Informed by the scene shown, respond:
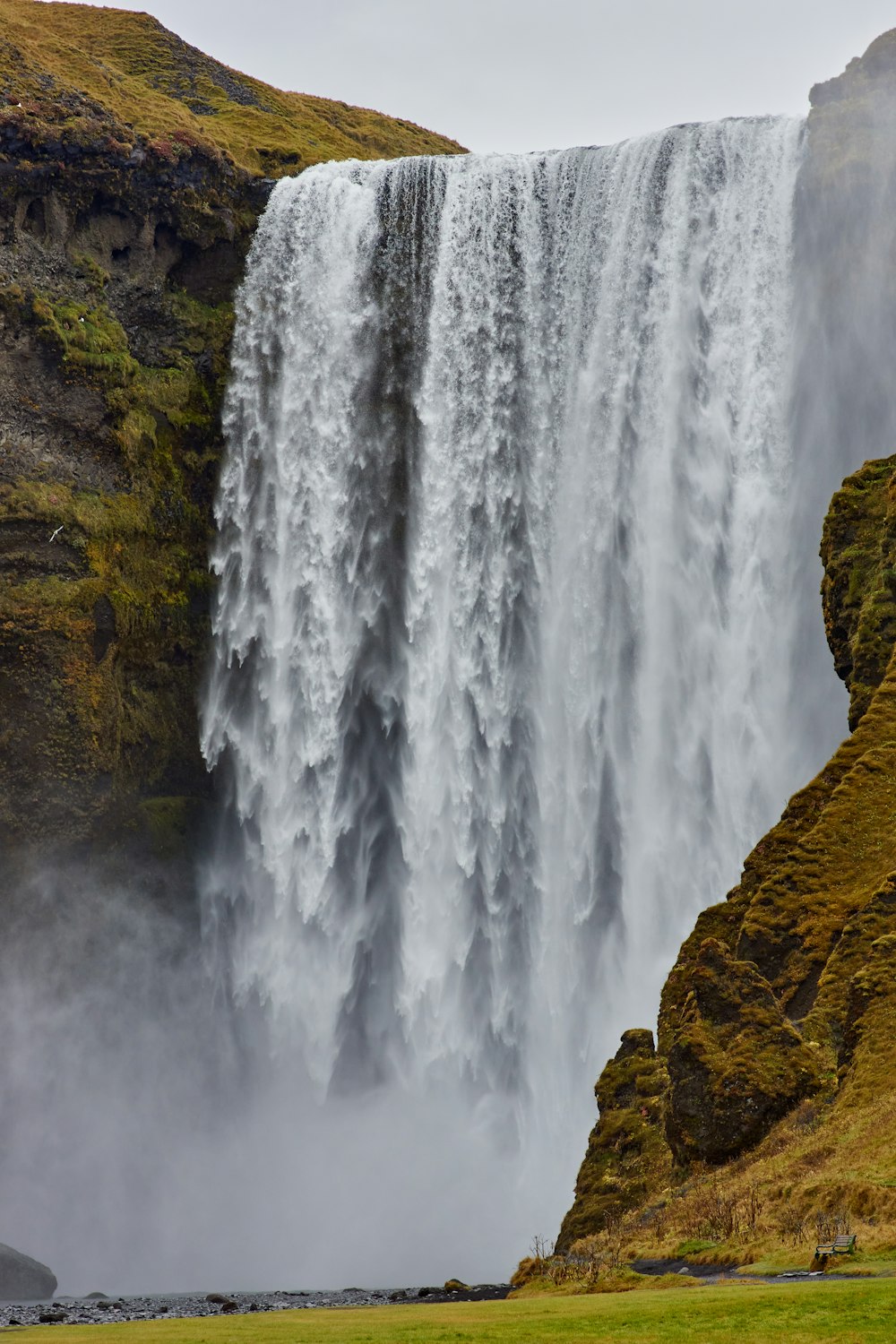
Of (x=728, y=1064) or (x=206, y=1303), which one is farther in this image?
(x=206, y=1303)

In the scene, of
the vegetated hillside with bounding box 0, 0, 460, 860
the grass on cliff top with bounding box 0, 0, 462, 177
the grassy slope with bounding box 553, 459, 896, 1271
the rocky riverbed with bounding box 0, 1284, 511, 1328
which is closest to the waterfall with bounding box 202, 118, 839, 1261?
the vegetated hillside with bounding box 0, 0, 460, 860

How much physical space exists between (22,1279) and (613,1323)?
2605cm

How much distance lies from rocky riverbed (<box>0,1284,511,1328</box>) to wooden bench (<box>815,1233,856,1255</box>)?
1221cm

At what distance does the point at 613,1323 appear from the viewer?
13.1 meters

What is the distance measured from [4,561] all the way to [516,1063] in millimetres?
21020

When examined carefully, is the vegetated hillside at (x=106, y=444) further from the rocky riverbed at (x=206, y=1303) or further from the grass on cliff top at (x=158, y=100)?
the rocky riverbed at (x=206, y=1303)

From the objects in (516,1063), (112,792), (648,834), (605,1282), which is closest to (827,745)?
(648,834)

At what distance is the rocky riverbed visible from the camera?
27.4 metres

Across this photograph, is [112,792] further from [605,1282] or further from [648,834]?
[605,1282]

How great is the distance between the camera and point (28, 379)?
44.7 meters

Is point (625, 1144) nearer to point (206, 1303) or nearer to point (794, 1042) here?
point (794, 1042)

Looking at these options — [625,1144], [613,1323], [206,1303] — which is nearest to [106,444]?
[206,1303]

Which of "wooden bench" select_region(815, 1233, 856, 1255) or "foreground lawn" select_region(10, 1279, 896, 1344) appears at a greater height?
"wooden bench" select_region(815, 1233, 856, 1255)

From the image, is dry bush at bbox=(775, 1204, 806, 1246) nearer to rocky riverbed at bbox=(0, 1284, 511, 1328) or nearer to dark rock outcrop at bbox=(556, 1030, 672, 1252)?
dark rock outcrop at bbox=(556, 1030, 672, 1252)
